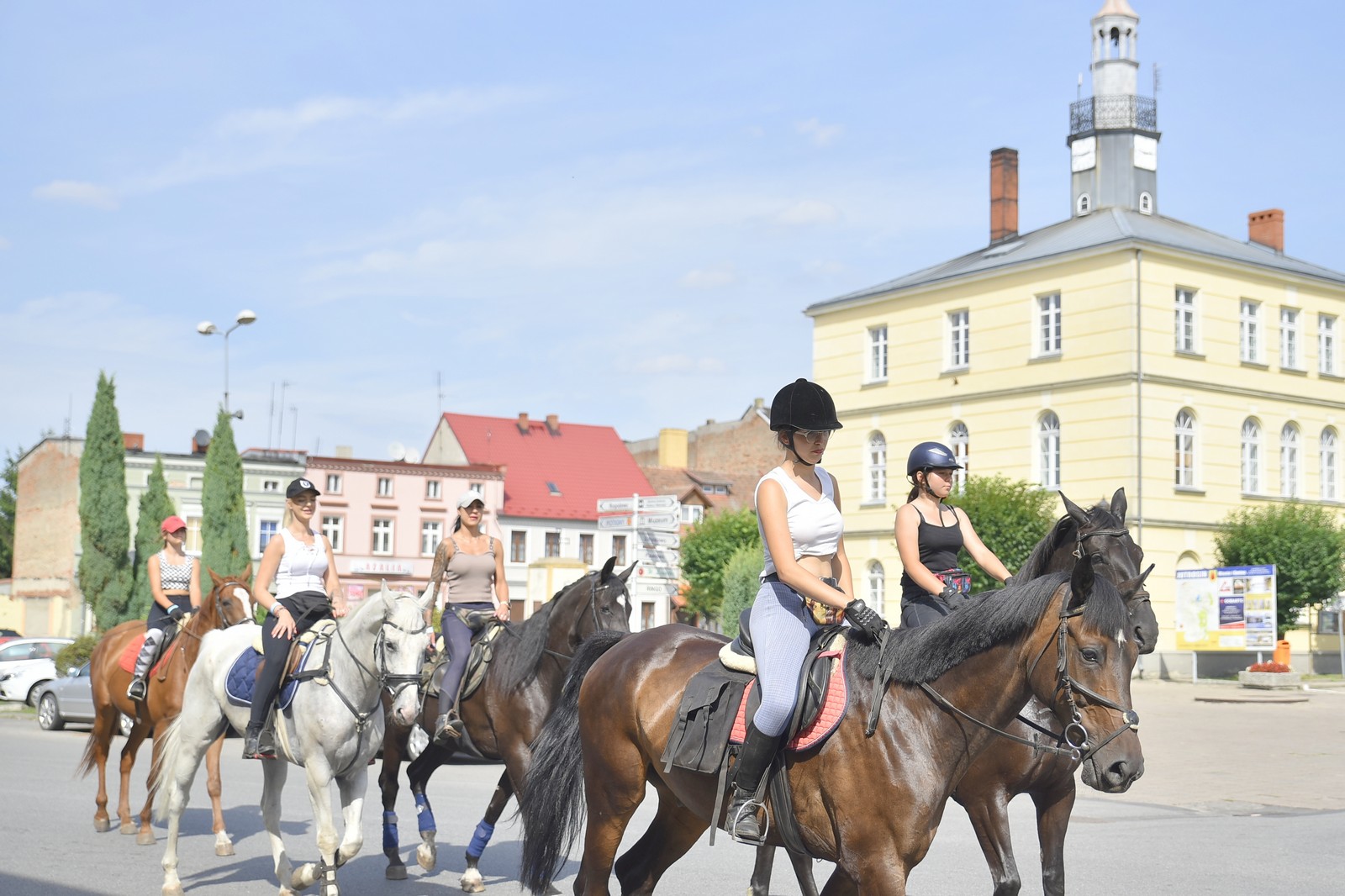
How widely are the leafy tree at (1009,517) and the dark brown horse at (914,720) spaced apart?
3718 cm

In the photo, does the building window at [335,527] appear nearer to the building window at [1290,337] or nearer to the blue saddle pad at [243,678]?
the building window at [1290,337]

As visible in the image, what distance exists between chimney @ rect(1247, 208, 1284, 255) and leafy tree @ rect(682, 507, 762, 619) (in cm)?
2404

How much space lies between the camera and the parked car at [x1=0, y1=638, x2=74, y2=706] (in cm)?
3419

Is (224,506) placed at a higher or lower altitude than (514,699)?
higher

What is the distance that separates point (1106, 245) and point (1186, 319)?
3.90 metres

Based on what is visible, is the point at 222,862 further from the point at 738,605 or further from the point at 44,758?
the point at 738,605

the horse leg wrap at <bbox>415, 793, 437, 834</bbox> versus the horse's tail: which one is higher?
the horse's tail

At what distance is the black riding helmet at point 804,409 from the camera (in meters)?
6.20

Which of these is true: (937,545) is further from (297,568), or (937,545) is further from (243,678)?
(243,678)

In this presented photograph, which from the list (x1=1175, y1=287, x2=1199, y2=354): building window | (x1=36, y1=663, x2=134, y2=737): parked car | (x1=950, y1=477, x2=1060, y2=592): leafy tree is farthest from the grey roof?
(x1=36, y1=663, x2=134, y2=737): parked car

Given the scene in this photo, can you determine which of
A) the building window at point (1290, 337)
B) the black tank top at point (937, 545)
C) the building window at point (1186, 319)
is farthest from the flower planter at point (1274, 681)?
the black tank top at point (937, 545)

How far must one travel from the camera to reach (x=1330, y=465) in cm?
4972

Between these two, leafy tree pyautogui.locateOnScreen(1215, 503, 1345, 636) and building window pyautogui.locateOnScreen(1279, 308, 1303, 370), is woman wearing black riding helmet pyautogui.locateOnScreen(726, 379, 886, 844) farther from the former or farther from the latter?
building window pyautogui.locateOnScreen(1279, 308, 1303, 370)

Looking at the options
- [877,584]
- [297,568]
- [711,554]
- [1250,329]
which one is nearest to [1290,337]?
[1250,329]
